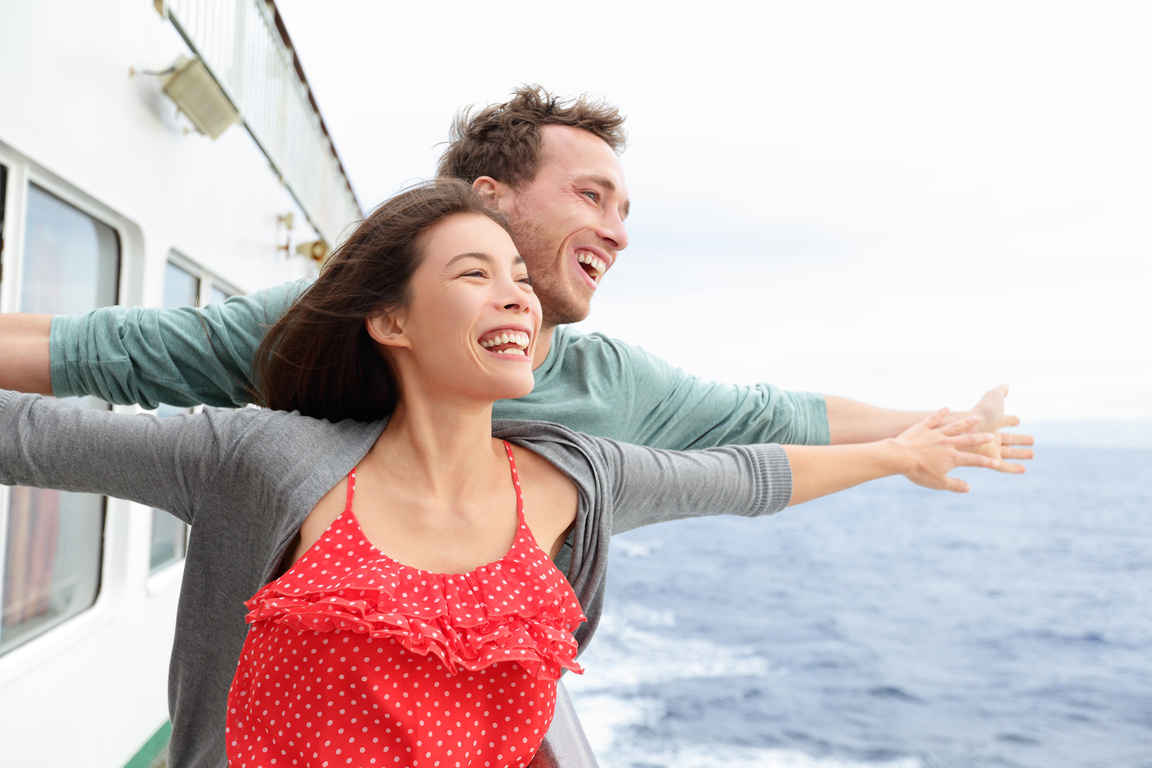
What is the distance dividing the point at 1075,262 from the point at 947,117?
1897 centimetres

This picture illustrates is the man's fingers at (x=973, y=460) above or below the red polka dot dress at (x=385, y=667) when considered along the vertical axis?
above

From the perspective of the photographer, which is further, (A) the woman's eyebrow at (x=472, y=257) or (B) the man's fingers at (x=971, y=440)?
(B) the man's fingers at (x=971, y=440)

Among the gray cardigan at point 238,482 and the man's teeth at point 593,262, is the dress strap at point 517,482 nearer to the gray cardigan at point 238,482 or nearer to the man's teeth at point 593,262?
the gray cardigan at point 238,482

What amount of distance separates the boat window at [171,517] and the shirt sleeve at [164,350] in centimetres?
232

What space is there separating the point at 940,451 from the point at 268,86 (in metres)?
4.96

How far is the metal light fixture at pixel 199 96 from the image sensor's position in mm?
3293

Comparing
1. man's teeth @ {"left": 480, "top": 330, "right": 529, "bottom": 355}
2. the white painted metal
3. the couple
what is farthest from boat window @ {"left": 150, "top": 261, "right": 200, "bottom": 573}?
man's teeth @ {"left": 480, "top": 330, "right": 529, "bottom": 355}

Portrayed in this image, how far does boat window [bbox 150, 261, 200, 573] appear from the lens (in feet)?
12.6

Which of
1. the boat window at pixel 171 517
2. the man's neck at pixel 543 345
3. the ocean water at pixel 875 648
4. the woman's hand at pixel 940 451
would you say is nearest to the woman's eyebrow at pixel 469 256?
the man's neck at pixel 543 345

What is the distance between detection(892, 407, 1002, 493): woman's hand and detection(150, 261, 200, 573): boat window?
3.19 metres

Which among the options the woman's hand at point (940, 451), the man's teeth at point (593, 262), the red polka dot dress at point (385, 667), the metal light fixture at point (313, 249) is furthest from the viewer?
the metal light fixture at point (313, 249)

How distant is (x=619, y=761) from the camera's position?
55.3ft

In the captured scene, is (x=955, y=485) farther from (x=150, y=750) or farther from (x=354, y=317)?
(x=150, y=750)

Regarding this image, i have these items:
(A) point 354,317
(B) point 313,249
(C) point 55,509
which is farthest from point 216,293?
(A) point 354,317
